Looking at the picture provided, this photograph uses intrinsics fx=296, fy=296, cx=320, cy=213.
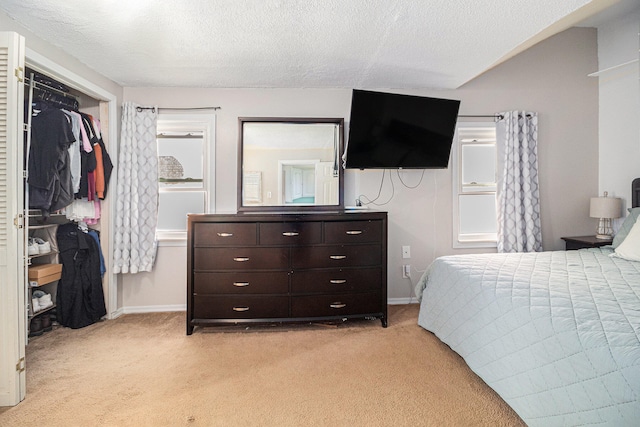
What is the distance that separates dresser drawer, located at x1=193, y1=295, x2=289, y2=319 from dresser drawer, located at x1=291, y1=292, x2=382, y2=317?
126 millimetres

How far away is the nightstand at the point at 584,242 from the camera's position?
2.71 meters

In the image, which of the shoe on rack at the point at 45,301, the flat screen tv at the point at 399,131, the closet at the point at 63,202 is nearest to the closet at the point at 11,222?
the closet at the point at 63,202

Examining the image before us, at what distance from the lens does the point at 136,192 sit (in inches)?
110

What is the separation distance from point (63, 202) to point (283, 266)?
1.81 meters

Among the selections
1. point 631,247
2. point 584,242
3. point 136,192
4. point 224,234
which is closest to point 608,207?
point 584,242

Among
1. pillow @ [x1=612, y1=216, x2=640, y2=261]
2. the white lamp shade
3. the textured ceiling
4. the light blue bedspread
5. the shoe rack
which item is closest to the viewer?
the light blue bedspread

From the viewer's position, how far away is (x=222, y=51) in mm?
2254

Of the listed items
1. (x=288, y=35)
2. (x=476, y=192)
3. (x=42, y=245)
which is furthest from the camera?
(x=476, y=192)

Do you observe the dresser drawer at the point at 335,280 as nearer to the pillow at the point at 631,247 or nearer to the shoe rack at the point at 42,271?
the pillow at the point at 631,247

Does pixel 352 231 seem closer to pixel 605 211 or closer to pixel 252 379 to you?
pixel 252 379

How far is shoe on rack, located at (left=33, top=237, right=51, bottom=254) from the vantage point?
7.96 ft

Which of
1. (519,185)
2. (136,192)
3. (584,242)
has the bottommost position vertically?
(584,242)

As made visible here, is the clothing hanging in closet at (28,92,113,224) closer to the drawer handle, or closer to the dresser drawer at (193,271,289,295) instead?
the dresser drawer at (193,271,289,295)

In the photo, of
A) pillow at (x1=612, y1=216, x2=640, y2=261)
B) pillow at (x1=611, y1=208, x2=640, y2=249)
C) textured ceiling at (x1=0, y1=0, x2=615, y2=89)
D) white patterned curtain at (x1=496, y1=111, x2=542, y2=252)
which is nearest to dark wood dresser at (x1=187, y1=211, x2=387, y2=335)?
textured ceiling at (x1=0, y1=0, x2=615, y2=89)
